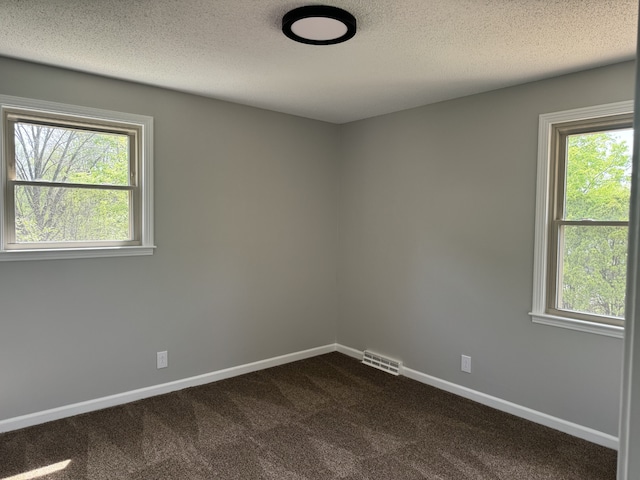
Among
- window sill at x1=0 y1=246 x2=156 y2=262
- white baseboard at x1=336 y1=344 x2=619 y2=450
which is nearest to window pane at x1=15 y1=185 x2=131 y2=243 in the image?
window sill at x1=0 y1=246 x2=156 y2=262

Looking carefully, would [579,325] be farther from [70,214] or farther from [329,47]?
[70,214]

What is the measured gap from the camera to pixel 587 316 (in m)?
2.80

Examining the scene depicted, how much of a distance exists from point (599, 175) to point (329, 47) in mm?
1890

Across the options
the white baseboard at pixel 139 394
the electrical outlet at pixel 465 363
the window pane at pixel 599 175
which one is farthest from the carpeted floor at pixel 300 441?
the window pane at pixel 599 175

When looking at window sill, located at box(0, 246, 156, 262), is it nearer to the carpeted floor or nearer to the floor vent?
the carpeted floor

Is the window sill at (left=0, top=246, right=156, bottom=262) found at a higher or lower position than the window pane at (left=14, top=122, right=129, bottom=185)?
lower

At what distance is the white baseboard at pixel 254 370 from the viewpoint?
2.77 meters

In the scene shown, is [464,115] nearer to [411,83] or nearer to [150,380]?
[411,83]

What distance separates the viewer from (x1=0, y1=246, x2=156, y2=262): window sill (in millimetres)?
2730

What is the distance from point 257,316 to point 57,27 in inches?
103

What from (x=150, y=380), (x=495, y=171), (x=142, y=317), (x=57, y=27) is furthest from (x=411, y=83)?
(x=150, y=380)

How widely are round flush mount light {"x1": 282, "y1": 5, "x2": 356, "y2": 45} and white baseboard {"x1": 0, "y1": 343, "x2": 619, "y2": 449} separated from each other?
2728 millimetres

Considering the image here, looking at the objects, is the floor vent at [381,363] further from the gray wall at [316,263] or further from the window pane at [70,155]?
the window pane at [70,155]

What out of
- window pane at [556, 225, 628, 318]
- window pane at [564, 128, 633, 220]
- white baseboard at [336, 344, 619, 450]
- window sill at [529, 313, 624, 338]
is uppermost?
window pane at [564, 128, 633, 220]
